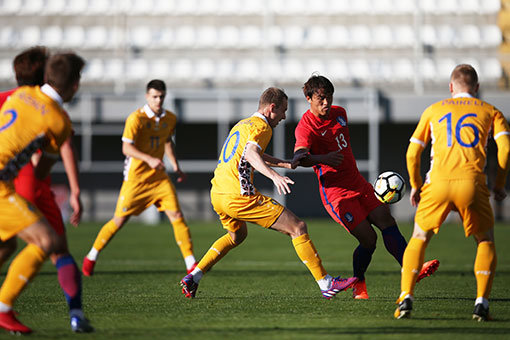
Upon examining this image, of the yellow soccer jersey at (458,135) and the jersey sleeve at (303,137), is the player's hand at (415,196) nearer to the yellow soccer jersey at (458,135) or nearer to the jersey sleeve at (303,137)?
the yellow soccer jersey at (458,135)

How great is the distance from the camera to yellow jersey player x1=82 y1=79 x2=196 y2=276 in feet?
27.8

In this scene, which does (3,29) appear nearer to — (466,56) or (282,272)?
(466,56)

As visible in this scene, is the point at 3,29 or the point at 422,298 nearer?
the point at 422,298

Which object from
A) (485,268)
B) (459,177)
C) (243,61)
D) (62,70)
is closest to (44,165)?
(62,70)

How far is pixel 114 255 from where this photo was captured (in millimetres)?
11438

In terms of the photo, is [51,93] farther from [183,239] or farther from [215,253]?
[183,239]

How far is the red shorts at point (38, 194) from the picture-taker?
491cm

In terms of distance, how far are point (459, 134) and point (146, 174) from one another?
4.49m

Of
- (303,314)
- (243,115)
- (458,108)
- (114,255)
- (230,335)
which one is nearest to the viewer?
(230,335)

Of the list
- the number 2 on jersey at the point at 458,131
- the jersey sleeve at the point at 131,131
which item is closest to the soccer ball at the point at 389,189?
the number 2 on jersey at the point at 458,131

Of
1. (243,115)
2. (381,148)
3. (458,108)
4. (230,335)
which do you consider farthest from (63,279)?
(381,148)

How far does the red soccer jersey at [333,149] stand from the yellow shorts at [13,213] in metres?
2.81

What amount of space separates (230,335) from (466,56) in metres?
20.4

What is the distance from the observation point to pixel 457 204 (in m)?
5.08
